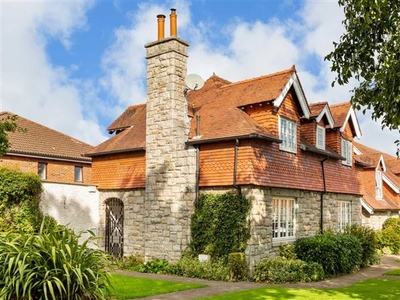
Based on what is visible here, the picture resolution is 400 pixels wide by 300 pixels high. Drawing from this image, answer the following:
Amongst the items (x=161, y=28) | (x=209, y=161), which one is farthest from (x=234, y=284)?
(x=161, y=28)

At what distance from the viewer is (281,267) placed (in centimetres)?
1560

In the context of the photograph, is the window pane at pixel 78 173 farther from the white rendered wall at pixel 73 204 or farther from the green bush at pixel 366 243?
the green bush at pixel 366 243

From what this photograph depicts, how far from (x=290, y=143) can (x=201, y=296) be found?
28.4 ft

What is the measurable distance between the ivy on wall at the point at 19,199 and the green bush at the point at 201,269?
19.6 feet

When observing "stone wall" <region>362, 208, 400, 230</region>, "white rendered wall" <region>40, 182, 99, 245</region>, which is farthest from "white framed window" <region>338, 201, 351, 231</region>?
"white rendered wall" <region>40, 182, 99, 245</region>

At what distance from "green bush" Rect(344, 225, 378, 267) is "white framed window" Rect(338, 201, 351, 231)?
5.81 ft

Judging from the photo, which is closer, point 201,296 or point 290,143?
point 201,296

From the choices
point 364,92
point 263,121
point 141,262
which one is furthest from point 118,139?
point 364,92

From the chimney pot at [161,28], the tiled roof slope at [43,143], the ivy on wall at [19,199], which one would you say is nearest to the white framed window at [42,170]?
the tiled roof slope at [43,143]

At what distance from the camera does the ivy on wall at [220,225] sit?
16.0 meters

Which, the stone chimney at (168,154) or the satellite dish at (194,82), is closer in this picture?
the stone chimney at (168,154)

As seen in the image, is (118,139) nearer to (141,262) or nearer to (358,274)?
(141,262)

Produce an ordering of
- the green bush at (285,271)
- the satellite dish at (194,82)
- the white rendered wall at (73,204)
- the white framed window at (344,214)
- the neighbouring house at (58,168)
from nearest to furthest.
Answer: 1. the green bush at (285,271)
2. the satellite dish at (194,82)
3. the white rendered wall at (73,204)
4. the neighbouring house at (58,168)
5. the white framed window at (344,214)

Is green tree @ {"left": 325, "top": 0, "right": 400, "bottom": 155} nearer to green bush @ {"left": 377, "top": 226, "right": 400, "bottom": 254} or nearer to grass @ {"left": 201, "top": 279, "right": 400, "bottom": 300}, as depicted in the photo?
grass @ {"left": 201, "top": 279, "right": 400, "bottom": 300}
